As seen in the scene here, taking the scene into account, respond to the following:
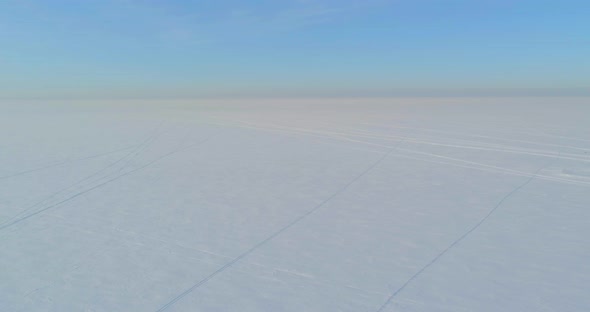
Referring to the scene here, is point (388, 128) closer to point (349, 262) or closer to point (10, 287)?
point (349, 262)

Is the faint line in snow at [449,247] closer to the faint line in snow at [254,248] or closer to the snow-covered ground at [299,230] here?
the snow-covered ground at [299,230]

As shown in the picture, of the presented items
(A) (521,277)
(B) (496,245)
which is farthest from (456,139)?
(A) (521,277)

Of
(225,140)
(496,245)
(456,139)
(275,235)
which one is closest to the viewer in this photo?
(496,245)

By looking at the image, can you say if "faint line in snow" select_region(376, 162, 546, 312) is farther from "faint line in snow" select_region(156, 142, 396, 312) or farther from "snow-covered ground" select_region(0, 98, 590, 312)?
"faint line in snow" select_region(156, 142, 396, 312)

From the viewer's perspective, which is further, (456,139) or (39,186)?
(456,139)

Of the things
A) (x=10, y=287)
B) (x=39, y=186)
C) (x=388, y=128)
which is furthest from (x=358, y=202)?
(x=388, y=128)

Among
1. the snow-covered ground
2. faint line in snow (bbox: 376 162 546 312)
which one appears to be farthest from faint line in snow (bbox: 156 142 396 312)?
faint line in snow (bbox: 376 162 546 312)

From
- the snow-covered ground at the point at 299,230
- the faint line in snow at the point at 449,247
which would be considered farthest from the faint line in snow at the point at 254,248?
the faint line in snow at the point at 449,247

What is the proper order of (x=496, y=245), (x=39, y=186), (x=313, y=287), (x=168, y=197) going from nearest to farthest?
(x=313, y=287) < (x=496, y=245) < (x=168, y=197) < (x=39, y=186)
